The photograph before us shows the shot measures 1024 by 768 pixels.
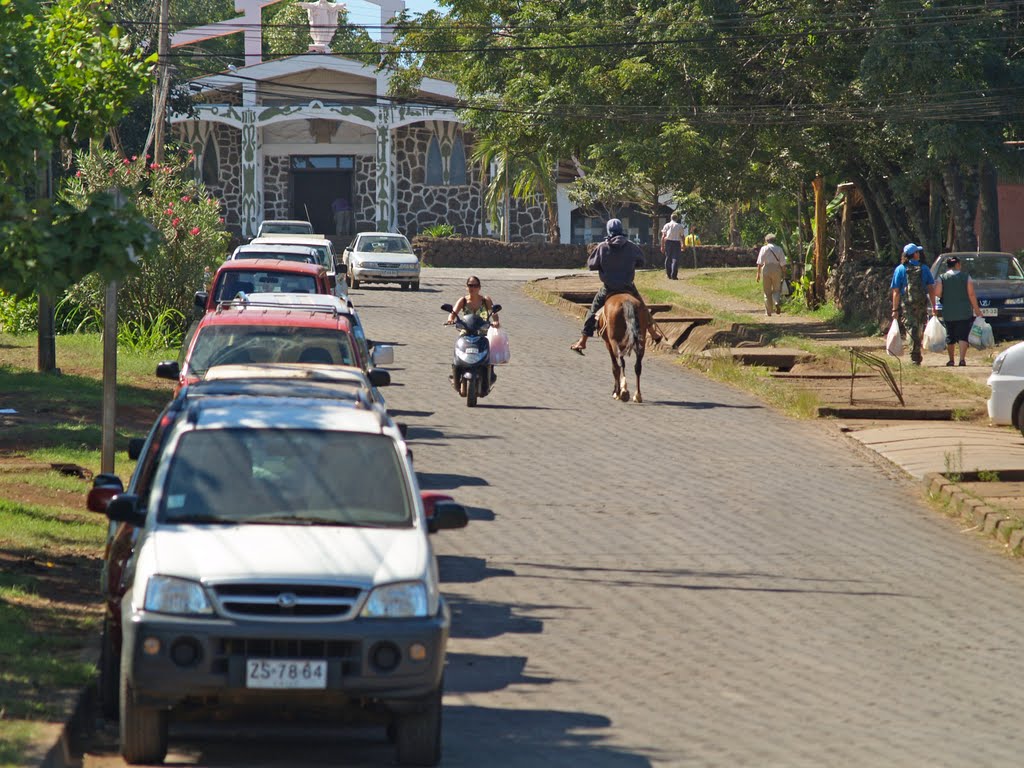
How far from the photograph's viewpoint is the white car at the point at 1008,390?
17453 mm

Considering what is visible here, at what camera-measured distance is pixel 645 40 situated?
30.7m

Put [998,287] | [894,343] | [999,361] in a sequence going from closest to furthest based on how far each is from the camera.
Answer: [999,361]
[894,343]
[998,287]

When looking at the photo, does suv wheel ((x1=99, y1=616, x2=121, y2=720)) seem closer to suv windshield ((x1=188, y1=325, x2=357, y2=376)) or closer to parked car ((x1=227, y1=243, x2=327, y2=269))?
suv windshield ((x1=188, y1=325, x2=357, y2=376))

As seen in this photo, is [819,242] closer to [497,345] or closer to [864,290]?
[864,290]

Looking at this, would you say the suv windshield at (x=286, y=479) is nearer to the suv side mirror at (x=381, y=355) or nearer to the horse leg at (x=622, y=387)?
the suv side mirror at (x=381, y=355)

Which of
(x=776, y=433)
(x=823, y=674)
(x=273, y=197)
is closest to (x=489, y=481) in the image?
(x=776, y=433)

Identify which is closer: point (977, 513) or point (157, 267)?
point (977, 513)

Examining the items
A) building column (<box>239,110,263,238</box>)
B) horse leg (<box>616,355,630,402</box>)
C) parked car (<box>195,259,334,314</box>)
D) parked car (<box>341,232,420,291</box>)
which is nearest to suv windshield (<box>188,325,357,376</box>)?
parked car (<box>195,259,334,314</box>)

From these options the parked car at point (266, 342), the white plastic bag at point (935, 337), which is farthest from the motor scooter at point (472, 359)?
the white plastic bag at point (935, 337)

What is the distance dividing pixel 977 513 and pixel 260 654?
892cm

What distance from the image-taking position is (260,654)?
670cm

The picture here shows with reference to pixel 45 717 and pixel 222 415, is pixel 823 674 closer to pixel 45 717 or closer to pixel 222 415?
pixel 222 415

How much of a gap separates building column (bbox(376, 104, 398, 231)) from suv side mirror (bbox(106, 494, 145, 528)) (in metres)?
47.9

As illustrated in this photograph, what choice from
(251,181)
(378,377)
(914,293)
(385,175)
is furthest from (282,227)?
(378,377)
